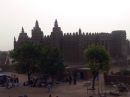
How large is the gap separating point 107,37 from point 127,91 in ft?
108

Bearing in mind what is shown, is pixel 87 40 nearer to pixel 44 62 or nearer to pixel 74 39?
pixel 74 39

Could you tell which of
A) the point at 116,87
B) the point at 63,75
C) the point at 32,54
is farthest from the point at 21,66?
the point at 116,87

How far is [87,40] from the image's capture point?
63812mm

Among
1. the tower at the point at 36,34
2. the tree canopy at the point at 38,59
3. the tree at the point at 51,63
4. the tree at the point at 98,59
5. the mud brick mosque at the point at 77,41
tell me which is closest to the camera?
the tree at the point at 98,59

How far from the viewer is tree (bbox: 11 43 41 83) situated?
4603 centimetres

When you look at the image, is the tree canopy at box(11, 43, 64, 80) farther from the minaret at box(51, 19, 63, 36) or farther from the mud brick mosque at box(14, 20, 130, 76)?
the minaret at box(51, 19, 63, 36)

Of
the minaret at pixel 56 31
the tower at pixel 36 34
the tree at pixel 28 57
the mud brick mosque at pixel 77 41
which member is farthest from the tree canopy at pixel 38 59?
the tower at pixel 36 34

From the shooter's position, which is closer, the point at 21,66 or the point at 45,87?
the point at 45,87

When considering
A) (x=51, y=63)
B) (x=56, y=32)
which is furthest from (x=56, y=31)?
(x=51, y=63)

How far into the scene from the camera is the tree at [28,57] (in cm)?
4603

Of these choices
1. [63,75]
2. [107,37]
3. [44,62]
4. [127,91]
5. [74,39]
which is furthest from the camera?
[107,37]

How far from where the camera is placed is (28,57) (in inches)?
1833

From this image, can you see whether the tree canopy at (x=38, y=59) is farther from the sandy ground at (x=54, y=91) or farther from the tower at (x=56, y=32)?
the tower at (x=56, y=32)

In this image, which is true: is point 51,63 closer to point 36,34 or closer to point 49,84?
point 49,84
